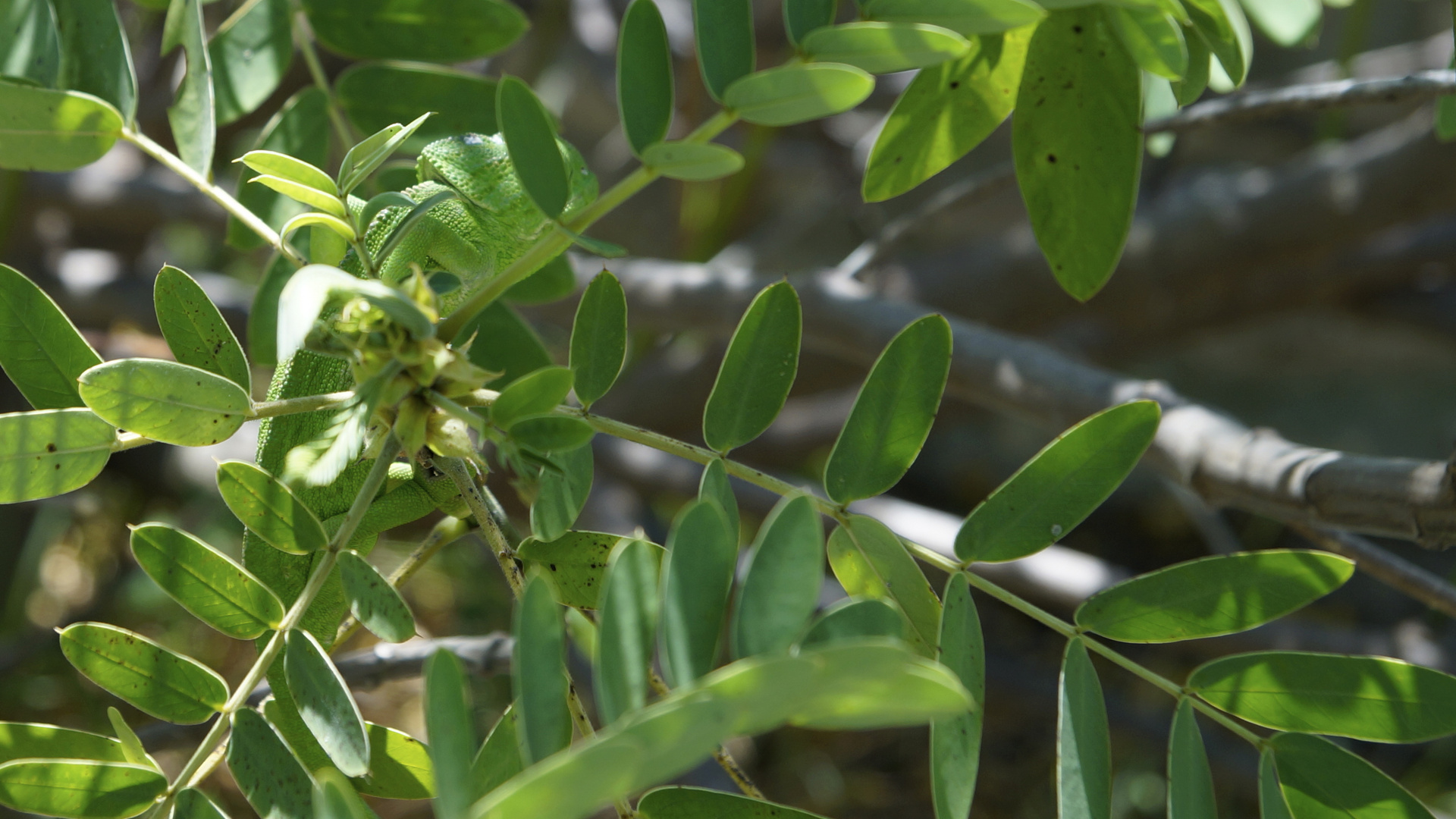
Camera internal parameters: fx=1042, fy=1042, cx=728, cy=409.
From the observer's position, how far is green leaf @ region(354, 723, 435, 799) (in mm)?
628

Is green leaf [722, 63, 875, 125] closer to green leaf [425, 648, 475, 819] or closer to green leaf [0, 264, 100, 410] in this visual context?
green leaf [425, 648, 475, 819]

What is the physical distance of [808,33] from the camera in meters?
0.59

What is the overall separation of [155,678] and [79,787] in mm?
70

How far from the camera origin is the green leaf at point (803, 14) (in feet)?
1.98

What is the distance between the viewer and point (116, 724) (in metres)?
0.58

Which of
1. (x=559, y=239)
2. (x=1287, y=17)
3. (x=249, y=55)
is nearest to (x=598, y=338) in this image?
(x=559, y=239)

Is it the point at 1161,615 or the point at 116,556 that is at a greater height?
the point at 1161,615

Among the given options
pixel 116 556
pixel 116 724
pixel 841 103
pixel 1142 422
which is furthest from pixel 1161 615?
pixel 116 556

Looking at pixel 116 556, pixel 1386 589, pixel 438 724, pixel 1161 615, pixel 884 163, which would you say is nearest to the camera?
pixel 438 724

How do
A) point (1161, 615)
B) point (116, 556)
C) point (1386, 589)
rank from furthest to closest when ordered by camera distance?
point (1386, 589) < point (116, 556) < point (1161, 615)

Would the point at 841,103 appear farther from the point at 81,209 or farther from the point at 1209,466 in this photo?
the point at 81,209

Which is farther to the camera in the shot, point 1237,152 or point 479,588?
point 1237,152

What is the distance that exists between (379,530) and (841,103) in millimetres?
646

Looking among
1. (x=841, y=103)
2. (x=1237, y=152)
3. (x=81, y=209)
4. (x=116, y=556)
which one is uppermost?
(x=841, y=103)
